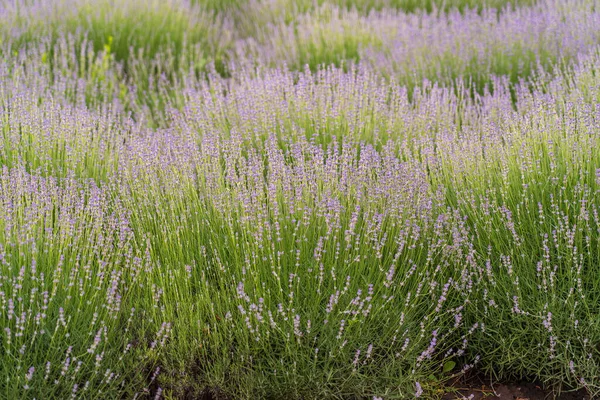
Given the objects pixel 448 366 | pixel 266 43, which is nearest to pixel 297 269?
pixel 448 366

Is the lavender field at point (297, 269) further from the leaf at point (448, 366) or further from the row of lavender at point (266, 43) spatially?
the row of lavender at point (266, 43)

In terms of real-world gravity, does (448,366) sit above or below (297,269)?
Answer: below

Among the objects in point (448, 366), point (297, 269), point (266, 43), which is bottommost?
point (448, 366)

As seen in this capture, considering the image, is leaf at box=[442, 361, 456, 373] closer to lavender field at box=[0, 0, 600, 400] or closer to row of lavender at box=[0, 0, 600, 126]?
lavender field at box=[0, 0, 600, 400]

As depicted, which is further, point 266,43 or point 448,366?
point 266,43

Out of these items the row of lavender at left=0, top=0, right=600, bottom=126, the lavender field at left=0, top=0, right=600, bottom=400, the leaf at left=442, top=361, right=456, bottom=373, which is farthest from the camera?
the row of lavender at left=0, top=0, right=600, bottom=126

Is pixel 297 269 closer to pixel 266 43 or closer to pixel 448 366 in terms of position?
pixel 448 366

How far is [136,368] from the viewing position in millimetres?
2697

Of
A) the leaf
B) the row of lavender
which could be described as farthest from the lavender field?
the row of lavender

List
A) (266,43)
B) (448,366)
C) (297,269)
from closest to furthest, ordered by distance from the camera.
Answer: (297,269), (448,366), (266,43)

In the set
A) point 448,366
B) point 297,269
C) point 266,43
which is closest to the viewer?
point 297,269

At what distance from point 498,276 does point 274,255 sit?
1.07m

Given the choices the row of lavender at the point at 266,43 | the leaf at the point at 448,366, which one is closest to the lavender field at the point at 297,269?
the leaf at the point at 448,366

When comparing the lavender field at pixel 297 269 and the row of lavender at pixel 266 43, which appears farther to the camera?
the row of lavender at pixel 266 43
